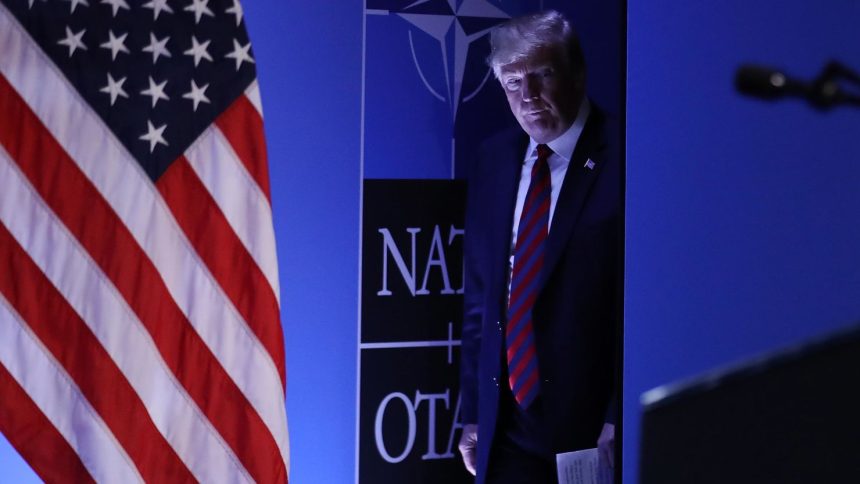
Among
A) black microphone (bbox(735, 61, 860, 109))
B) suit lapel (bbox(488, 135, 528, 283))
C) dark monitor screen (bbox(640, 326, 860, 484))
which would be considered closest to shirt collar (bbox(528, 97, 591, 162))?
suit lapel (bbox(488, 135, 528, 283))

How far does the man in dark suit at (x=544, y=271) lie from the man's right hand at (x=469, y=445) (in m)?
0.03

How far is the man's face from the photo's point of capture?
2.64m

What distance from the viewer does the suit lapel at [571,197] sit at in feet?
8.38

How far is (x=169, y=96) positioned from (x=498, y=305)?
3.13 ft

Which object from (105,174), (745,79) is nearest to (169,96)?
(105,174)

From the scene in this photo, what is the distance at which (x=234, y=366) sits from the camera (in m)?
2.62

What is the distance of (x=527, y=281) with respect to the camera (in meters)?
2.63

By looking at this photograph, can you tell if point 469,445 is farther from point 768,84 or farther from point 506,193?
point 768,84

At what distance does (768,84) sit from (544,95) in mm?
1899

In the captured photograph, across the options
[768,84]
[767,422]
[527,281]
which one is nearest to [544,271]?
[527,281]

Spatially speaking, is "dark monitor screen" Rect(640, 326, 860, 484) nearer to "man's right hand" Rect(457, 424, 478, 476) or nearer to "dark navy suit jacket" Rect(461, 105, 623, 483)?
"dark navy suit jacket" Rect(461, 105, 623, 483)

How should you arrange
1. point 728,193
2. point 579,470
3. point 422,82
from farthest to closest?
point 422,82 → point 579,470 → point 728,193

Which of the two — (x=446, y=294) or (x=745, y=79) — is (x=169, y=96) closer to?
(x=446, y=294)

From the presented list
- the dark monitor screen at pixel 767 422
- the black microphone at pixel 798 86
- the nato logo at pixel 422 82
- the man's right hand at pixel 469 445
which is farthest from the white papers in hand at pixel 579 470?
the dark monitor screen at pixel 767 422
